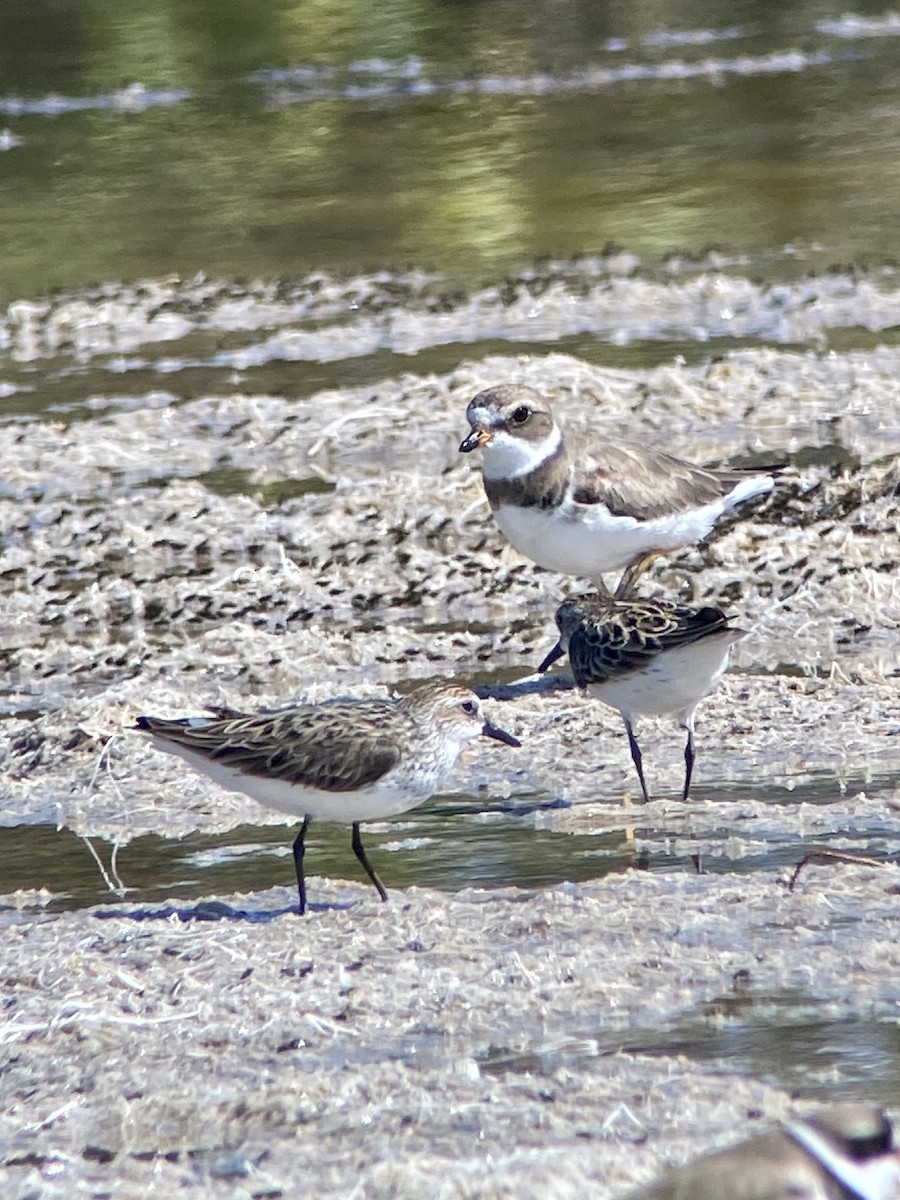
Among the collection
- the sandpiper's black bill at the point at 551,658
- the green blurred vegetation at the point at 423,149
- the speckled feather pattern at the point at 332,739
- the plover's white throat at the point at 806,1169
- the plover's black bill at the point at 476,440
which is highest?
the plover's white throat at the point at 806,1169

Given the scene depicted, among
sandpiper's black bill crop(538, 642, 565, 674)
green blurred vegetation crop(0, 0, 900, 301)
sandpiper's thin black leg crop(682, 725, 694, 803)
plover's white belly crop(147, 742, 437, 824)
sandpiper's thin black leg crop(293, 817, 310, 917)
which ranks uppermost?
plover's white belly crop(147, 742, 437, 824)

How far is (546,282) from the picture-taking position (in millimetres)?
16750

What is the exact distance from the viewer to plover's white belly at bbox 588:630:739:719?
796 cm

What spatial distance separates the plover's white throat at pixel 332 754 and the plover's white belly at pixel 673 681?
2.51 ft

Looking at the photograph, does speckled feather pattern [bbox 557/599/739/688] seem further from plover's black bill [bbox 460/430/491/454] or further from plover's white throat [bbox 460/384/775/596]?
plover's black bill [bbox 460/430/491/454]

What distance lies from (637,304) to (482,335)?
114cm

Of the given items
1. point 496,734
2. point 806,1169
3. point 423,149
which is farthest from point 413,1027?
point 423,149

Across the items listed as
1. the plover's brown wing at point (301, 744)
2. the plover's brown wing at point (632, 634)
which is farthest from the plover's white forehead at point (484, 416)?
the plover's brown wing at point (301, 744)

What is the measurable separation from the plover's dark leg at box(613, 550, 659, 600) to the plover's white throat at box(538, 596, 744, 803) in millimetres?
1947

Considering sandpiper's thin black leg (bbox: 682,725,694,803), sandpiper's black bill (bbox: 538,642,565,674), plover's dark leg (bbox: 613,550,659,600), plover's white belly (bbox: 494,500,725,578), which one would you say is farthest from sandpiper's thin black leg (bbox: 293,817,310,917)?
plover's dark leg (bbox: 613,550,659,600)

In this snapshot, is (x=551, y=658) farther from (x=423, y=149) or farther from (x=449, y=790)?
(x=423, y=149)

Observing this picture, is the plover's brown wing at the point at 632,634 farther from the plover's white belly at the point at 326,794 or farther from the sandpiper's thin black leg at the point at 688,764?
the plover's white belly at the point at 326,794

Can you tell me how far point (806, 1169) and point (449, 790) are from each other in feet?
14.9

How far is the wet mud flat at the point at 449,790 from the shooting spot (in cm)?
561
